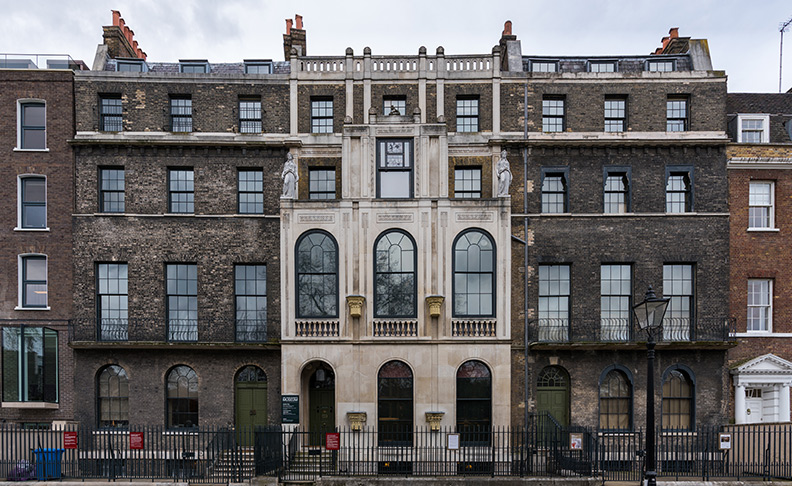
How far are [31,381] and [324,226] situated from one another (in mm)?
12866

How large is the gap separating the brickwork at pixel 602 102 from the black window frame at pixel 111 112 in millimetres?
15442

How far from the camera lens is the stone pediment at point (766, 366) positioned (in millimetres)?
19844

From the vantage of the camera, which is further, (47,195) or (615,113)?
(615,113)

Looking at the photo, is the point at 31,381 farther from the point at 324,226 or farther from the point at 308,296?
the point at 324,226

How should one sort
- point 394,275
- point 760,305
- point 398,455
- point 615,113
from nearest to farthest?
point 398,455 < point 394,275 < point 760,305 < point 615,113

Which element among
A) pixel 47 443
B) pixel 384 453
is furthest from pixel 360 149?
pixel 47 443

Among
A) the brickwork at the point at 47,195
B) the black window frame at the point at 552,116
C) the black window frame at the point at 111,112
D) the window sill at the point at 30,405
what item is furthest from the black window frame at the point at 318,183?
the window sill at the point at 30,405

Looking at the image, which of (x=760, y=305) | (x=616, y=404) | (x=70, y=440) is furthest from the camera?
(x=760, y=305)

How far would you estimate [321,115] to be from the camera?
21188 mm

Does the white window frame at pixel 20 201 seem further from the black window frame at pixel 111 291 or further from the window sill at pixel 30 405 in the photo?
the window sill at pixel 30 405

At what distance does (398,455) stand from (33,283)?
619 inches

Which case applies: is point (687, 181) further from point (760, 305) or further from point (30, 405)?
point (30, 405)

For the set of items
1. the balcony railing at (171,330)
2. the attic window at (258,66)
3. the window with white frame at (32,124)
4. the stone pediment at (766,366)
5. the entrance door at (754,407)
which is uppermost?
the attic window at (258,66)

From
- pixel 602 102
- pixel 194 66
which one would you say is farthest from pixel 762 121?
pixel 194 66
